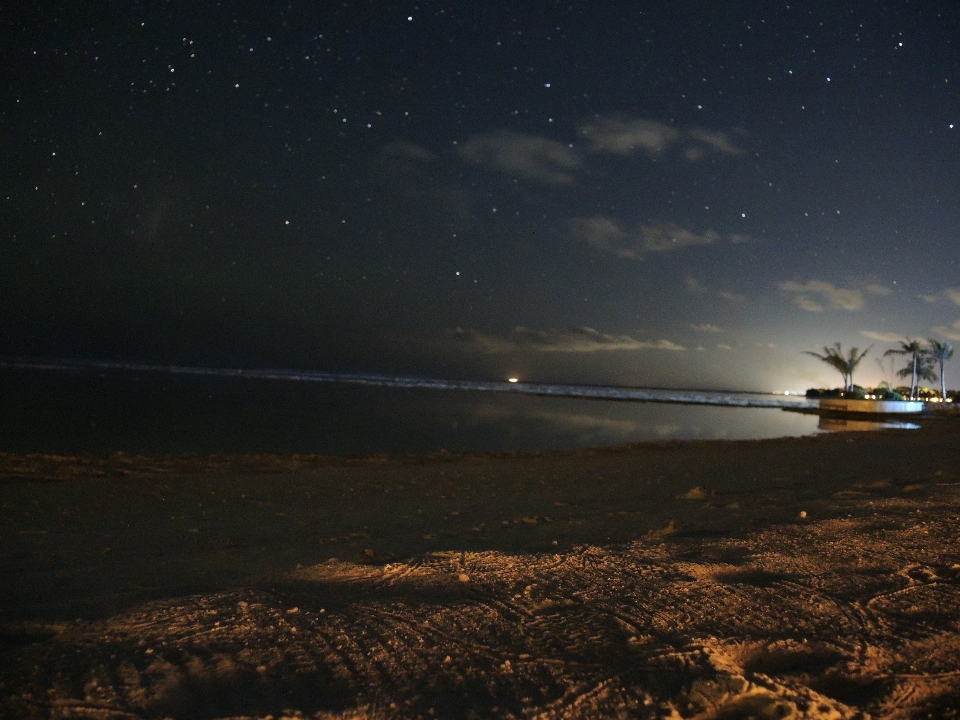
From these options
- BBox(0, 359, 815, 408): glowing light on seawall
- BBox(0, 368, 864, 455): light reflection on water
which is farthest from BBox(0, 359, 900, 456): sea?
BBox(0, 359, 815, 408): glowing light on seawall

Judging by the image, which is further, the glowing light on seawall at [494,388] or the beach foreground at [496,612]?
the glowing light on seawall at [494,388]

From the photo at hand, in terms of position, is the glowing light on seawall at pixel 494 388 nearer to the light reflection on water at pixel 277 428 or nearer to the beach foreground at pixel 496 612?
the light reflection on water at pixel 277 428

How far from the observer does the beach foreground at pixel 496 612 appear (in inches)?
91.4

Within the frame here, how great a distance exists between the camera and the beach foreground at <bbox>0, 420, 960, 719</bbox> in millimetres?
2320

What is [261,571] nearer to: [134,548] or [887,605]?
[134,548]

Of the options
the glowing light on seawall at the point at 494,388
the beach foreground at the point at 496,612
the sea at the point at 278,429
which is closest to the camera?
the beach foreground at the point at 496,612

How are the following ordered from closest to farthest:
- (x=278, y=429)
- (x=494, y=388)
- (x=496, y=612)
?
(x=496, y=612) < (x=278, y=429) < (x=494, y=388)

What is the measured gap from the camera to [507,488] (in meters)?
9.03

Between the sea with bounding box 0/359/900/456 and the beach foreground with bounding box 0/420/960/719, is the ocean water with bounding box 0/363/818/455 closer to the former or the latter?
the sea with bounding box 0/359/900/456

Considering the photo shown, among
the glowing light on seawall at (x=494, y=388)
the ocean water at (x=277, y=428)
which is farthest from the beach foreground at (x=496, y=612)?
the glowing light on seawall at (x=494, y=388)

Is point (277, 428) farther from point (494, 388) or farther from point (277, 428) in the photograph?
point (494, 388)

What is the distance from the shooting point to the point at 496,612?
3080 mm

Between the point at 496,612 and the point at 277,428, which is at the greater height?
the point at 496,612

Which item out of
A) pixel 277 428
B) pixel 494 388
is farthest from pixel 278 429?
pixel 494 388
